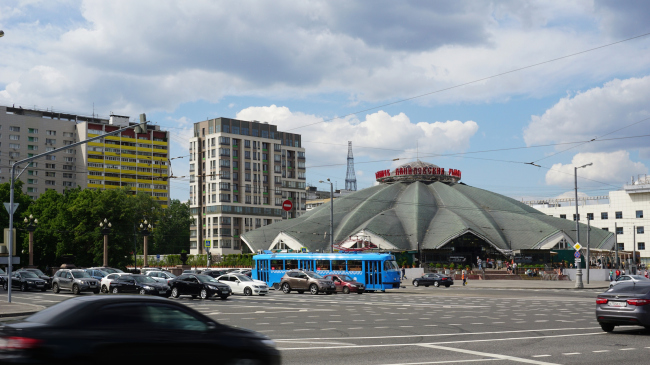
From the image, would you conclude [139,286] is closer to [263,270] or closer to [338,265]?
[263,270]

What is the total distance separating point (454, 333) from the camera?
61.1 feet

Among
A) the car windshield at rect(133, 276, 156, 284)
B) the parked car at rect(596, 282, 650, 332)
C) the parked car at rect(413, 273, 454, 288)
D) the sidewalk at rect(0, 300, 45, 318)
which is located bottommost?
the parked car at rect(413, 273, 454, 288)

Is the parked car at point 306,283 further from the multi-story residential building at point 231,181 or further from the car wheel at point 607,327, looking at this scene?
the multi-story residential building at point 231,181

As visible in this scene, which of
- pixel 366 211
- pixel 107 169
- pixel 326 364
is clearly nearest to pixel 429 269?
pixel 366 211

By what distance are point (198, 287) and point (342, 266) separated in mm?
16336

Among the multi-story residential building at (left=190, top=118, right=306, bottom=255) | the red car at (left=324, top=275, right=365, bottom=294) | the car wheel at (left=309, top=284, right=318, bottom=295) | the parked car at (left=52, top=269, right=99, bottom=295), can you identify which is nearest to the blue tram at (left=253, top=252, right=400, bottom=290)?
the red car at (left=324, top=275, right=365, bottom=294)

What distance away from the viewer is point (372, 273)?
49.4 metres

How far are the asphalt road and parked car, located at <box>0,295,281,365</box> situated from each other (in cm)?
345

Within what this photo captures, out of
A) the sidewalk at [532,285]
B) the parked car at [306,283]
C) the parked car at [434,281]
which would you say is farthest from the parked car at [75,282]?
the parked car at [434,281]

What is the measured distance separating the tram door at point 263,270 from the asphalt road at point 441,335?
25.8 metres

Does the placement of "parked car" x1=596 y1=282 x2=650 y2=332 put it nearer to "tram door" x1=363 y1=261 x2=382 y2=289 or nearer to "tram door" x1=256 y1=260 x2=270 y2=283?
"tram door" x1=363 y1=261 x2=382 y2=289

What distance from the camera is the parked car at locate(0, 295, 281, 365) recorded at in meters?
8.39

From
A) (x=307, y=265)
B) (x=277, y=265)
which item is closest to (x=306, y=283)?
(x=307, y=265)

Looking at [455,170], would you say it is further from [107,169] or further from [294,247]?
[107,169]
